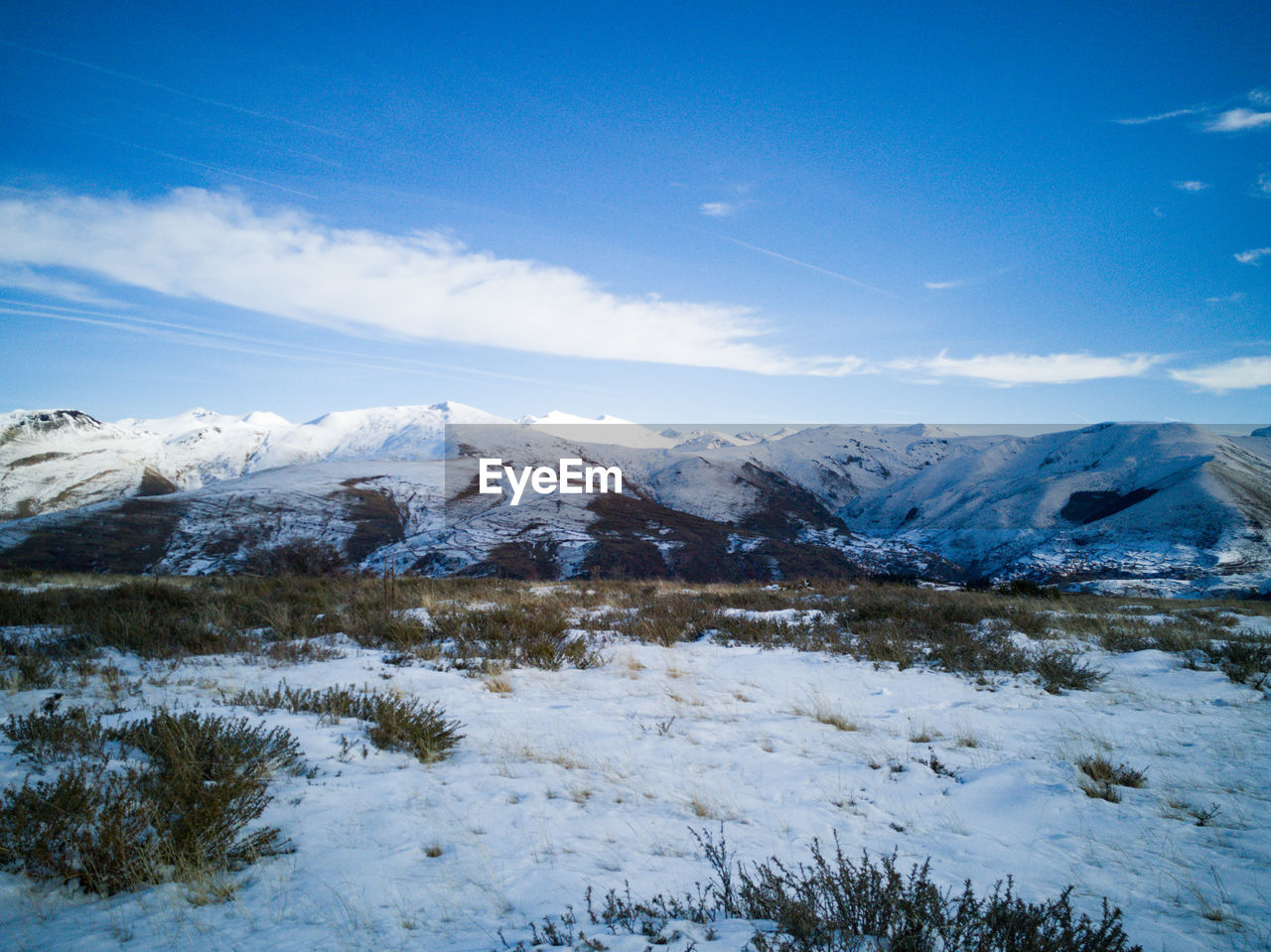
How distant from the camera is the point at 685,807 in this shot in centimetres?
360

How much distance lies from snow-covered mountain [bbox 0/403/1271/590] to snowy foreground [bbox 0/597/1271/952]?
14.2m

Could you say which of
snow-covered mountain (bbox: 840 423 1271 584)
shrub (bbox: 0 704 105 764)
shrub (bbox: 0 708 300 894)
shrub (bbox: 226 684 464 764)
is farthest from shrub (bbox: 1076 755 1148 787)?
snow-covered mountain (bbox: 840 423 1271 584)

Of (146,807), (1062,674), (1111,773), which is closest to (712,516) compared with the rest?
(1062,674)

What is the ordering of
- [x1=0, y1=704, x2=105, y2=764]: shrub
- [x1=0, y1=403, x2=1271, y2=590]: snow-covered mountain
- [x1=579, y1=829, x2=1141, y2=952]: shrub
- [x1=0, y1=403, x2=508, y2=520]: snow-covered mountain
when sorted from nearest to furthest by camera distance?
[x1=579, y1=829, x2=1141, y2=952]: shrub → [x1=0, y1=704, x2=105, y2=764]: shrub → [x1=0, y1=403, x2=1271, y2=590]: snow-covered mountain → [x1=0, y1=403, x2=508, y2=520]: snow-covered mountain

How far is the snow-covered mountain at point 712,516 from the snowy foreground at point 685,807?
46.5 feet

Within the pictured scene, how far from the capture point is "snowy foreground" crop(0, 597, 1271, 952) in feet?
7.98

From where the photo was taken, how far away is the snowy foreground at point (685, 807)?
2434 millimetres

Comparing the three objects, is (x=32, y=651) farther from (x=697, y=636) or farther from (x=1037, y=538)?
(x=1037, y=538)

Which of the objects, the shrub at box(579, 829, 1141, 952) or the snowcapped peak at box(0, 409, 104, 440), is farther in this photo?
the snowcapped peak at box(0, 409, 104, 440)

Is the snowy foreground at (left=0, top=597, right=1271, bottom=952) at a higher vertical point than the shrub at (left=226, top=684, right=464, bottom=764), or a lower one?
higher

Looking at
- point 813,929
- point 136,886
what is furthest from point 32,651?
point 813,929

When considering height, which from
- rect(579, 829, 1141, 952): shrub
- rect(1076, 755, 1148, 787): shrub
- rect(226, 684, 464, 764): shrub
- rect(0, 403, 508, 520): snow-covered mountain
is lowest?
rect(0, 403, 508, 520): snow-covered mountain

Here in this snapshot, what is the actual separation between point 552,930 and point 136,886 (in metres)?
2.03

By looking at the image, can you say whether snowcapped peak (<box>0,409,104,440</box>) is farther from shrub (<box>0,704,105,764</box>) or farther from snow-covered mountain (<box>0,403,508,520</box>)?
shrub (<box>0,704,105,764</box>)
